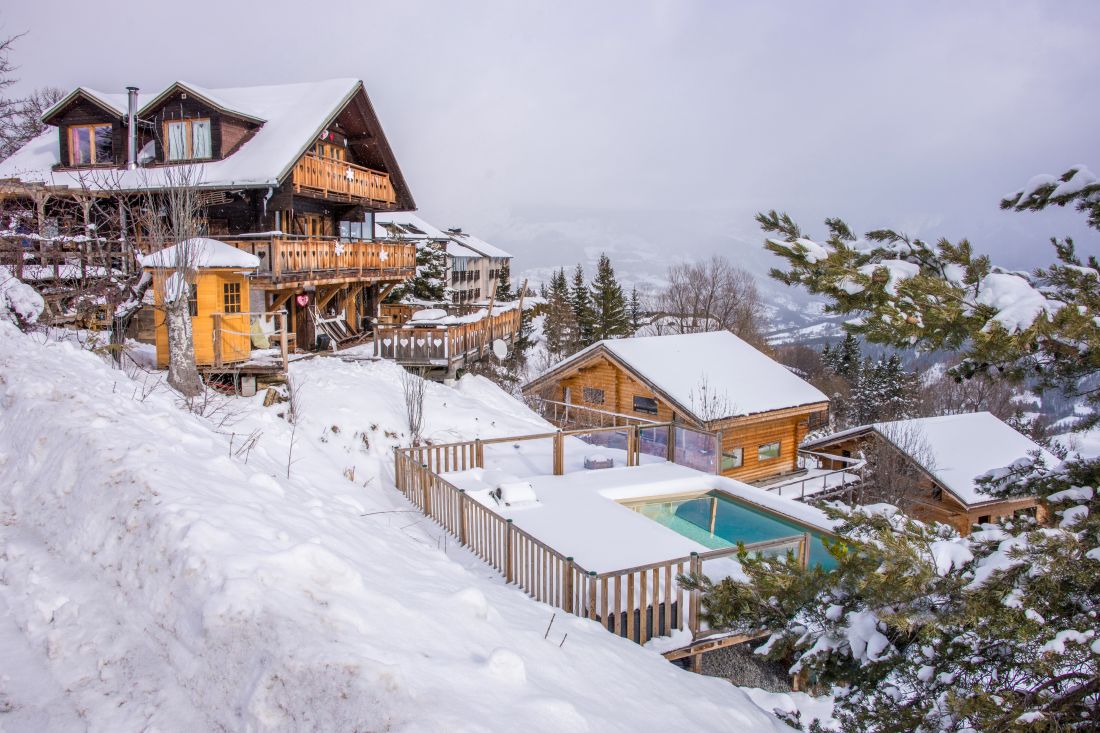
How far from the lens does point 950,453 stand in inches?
941

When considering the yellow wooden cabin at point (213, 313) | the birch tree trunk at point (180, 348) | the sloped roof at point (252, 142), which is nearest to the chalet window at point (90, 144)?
the sloped roof at point (252, 142)

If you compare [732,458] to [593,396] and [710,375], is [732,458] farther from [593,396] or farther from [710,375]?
[593,396]

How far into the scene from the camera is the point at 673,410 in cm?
2236

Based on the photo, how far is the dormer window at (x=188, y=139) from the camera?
2086cm

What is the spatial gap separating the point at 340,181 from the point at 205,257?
344 inches

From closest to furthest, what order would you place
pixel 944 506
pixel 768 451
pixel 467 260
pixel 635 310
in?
pixel 944 506, pixel 768 451, pixel 467 260, pixel 635 310

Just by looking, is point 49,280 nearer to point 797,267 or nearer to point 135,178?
point 135,178

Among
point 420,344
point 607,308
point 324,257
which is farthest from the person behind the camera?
point 607,308

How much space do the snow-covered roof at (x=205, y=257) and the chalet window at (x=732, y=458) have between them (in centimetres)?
1600

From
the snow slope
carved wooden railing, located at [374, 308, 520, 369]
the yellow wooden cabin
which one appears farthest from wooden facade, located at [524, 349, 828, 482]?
the snow slope

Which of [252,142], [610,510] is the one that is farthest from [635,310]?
[610,510]

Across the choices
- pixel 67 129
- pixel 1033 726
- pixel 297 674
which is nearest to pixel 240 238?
pixel 67 129

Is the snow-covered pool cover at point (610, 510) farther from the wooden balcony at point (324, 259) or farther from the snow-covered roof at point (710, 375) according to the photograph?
the wooden balcony at point (324, 259)

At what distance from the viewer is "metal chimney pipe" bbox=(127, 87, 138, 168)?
20.8m
